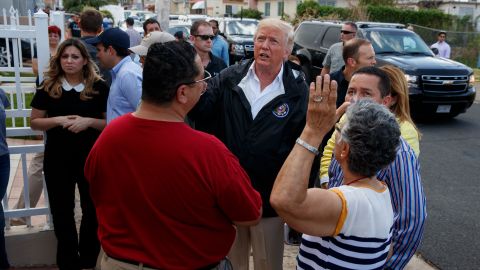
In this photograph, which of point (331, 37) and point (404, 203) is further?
point (331, 37)

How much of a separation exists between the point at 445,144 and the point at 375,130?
7.32 m

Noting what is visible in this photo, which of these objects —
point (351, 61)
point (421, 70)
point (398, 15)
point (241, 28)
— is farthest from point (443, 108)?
point (398, 15)

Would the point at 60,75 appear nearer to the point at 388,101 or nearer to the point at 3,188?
the point at 3,188

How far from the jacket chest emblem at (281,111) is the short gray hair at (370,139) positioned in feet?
3.58

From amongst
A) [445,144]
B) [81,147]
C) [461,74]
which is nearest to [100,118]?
[81,147]

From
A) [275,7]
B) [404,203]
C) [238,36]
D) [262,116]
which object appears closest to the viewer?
[404,203]

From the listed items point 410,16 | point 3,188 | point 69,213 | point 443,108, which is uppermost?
point 410,16

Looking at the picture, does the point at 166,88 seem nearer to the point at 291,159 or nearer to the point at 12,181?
the point at 291,159

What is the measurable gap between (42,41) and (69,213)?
1.37m

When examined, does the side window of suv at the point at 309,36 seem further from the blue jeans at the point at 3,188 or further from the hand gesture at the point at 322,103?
the hand gesture at the point at 322,103

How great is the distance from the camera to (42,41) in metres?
3.76

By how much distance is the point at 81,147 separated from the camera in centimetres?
356

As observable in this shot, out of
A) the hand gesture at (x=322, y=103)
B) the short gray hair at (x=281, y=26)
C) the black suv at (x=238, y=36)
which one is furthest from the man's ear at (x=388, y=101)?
the black suv at (x=238, y=36)

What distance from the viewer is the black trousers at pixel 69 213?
355 cm
